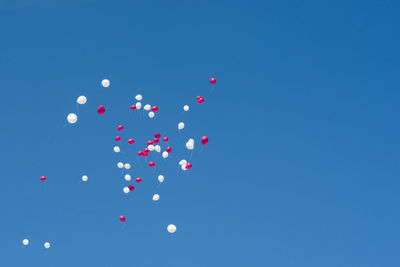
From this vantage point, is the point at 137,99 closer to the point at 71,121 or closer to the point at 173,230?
the point at 71,121

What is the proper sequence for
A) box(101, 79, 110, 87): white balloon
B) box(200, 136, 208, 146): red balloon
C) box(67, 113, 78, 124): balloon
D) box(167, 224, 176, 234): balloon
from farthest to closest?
box(101, 79, 110, 87): white balloon, box(200, 136, 208, 146): red balloon, box(67, 113, 78, 124): balloon, box(167, 224, 176, 234): balloon

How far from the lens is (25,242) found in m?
17.1

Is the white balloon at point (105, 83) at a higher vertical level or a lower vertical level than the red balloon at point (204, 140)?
higher

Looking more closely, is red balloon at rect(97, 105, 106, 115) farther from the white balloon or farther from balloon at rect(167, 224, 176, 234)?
balloon at rect(167, 224, 176, 234)

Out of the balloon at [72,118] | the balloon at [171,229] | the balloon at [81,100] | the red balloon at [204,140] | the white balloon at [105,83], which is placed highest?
the white balloon at [105,83]

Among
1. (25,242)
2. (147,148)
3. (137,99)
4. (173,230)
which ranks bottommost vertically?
(173,230)

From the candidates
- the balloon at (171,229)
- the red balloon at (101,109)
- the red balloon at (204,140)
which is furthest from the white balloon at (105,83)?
the balloon at (171,229)

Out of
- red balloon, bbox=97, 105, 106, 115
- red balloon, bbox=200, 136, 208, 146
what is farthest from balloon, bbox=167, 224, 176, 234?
red balloon, bbox=97, 105, 106, 115

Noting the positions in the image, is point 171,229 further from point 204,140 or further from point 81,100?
point 81,100

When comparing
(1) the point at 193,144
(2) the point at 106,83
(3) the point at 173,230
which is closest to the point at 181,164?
(1) the point at 193,144

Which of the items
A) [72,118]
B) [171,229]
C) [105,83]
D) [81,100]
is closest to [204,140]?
[171,229]

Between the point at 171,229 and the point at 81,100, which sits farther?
the point at 81,100

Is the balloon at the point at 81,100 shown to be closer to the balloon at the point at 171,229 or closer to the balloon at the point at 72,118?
the balloon at the point at 72,118

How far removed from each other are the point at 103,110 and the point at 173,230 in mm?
3570
